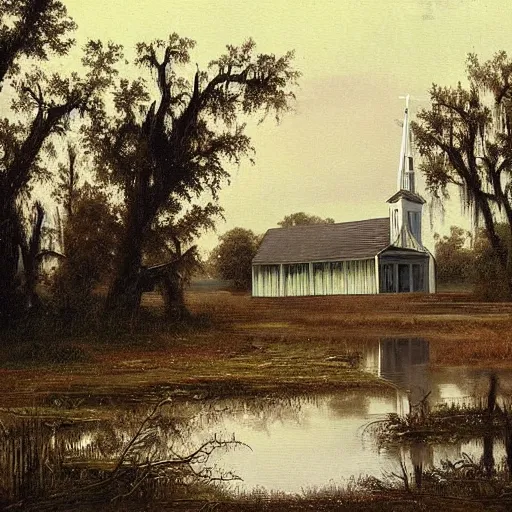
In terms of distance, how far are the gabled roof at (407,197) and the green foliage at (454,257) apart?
0.84ft

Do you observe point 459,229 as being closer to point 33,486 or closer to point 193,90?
point 193,90

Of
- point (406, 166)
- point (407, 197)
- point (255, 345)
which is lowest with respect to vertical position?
point (255, 345)

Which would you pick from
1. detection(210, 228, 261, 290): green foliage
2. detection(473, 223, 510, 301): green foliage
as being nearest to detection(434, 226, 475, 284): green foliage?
detection(473, 223, 510, 301): green foliage

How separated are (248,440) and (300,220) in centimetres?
140

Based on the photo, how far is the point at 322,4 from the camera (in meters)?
4.38

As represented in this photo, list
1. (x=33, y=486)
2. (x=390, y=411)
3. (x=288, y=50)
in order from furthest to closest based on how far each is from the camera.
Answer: (x=288, y=50) → (x=390, y=411) → (x=33, y=486)

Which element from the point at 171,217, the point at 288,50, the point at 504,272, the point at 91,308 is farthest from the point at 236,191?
the point at 504,272

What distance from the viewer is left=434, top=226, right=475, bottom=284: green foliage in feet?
14.5

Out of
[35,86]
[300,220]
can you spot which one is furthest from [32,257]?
[300,220]

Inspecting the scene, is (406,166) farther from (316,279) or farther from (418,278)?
(316,279)

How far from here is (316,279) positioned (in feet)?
15.3

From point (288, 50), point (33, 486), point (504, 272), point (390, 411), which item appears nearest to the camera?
point (33, 486)

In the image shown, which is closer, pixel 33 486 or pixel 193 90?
pixel 33 486

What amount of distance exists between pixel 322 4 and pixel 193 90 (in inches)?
38.4
